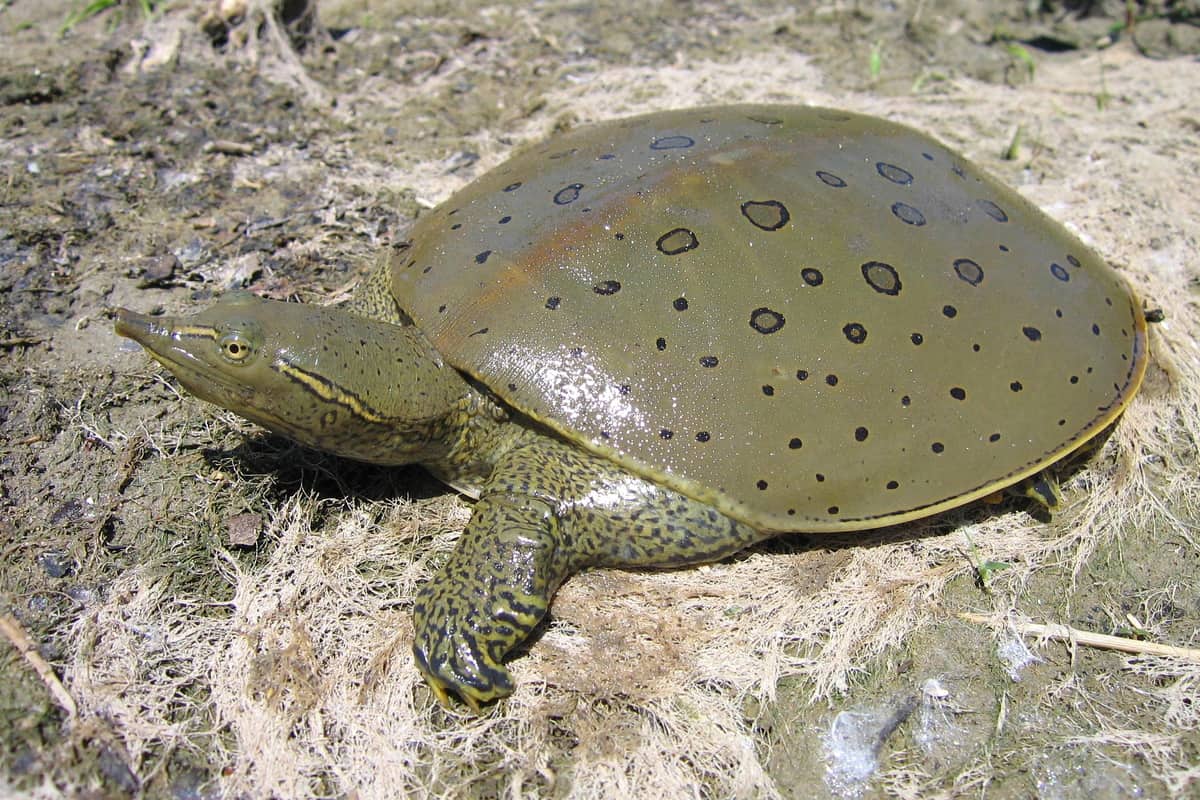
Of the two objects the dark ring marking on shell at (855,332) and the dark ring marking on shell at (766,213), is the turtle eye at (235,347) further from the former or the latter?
the dark ring marking on shell at (855,332)

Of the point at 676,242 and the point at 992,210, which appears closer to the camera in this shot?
the point at 676,242

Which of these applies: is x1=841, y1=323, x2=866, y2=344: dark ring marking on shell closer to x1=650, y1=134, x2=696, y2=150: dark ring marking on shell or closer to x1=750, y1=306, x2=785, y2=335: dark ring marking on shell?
x1=750, y1=306, x2=785, y2=335: dark ring marking on shell

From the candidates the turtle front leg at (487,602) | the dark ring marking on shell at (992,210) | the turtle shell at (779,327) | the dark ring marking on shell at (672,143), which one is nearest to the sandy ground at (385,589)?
the turtle front leg at (487,602)

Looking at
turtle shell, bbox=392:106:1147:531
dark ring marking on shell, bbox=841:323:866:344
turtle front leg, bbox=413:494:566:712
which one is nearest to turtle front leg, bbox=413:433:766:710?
turtle front leg, bbox=413:494:566:712

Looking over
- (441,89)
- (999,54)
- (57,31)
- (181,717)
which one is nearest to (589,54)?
(441,89)

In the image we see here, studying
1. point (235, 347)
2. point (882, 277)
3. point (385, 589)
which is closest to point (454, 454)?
point (385, 589)

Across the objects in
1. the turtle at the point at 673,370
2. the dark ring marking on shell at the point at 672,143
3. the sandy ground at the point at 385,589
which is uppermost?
the dark ring marking on shell at the point at 672,143

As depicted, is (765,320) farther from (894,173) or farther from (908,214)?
(894,173)
